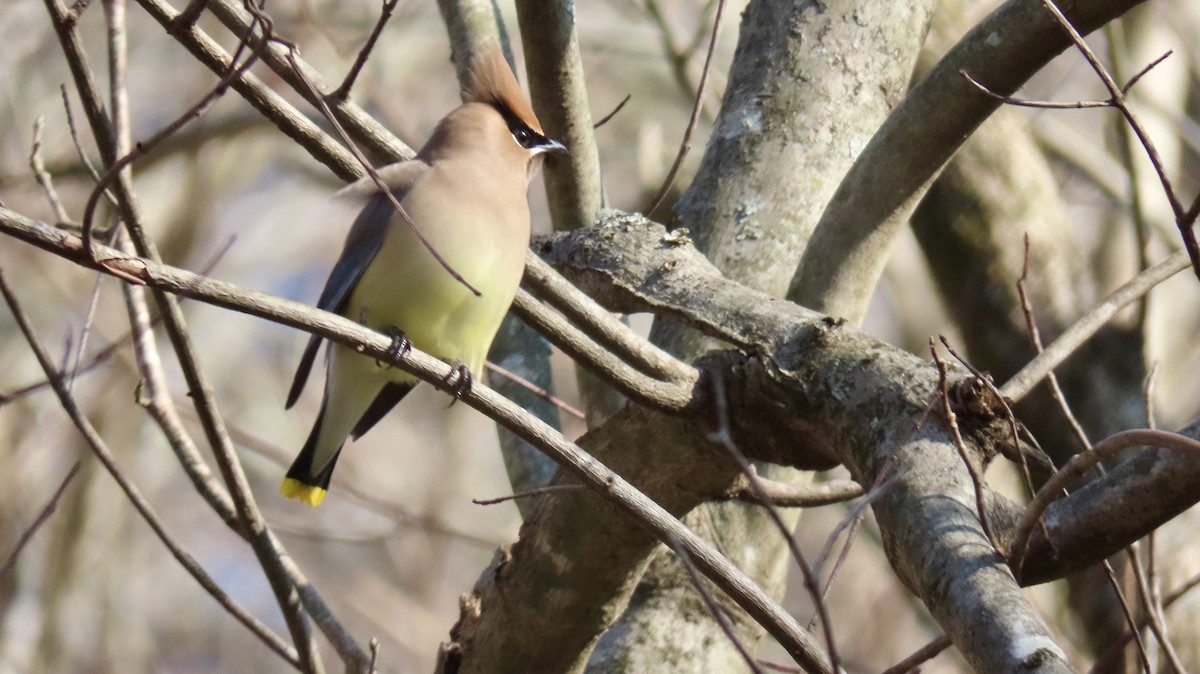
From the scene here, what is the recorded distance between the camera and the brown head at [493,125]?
374cm

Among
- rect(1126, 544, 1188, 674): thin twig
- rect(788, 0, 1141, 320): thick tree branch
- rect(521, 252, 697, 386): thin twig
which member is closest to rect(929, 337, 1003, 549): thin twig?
rect(521, 252, 697, 386): thin twig

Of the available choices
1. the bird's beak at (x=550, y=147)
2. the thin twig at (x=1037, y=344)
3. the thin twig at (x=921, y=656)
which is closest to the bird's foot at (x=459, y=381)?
the thin twig at (x=921, y=656)

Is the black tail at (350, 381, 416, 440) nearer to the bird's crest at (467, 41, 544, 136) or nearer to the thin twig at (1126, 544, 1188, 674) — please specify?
the bird's crest at (467, 41, 544, 136)

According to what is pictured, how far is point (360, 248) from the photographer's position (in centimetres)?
359

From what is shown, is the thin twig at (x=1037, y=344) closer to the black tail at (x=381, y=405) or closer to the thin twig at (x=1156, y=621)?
→ the thin twig at (x=1156, y=621)

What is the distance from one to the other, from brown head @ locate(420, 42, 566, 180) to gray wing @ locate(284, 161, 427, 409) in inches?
8.4

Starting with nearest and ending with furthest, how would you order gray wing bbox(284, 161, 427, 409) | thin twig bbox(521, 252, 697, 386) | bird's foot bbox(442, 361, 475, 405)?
bird's foot bbox(442, 361, 475, 405) < thin twig bbox(521, 252, 697, 386) < gray wing bbox(284, 161, 427, 409)

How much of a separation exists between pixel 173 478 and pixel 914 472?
30.9 ft

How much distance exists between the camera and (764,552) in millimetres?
3479

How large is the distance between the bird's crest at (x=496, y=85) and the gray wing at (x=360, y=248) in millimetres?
419

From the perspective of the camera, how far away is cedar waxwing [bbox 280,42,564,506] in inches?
129

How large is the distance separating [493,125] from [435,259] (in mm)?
760

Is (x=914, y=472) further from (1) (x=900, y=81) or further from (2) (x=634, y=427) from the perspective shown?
(1) (x=900, y=81)

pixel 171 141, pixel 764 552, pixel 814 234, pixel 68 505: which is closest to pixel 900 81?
pixel 814 234
